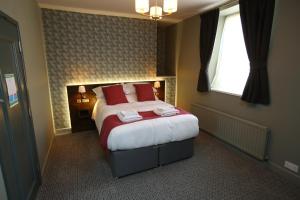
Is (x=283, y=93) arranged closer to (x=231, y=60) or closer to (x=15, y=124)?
(x=231, y=60)

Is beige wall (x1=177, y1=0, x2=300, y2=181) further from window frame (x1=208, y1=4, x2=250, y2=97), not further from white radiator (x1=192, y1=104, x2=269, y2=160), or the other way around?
window frame (x1=208, y1=4, x2=250, y2=97)

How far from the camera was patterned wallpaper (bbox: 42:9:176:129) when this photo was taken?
3398mm

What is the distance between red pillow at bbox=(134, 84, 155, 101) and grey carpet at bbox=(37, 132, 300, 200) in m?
1.41

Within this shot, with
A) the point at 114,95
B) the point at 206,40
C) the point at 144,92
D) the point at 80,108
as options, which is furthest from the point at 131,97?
the point at 206,40

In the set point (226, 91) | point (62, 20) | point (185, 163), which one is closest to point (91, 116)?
point (62, 20)

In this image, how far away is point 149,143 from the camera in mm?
2355

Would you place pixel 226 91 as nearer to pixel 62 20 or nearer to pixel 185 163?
pixel 185 163

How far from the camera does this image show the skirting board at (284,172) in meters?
2.15

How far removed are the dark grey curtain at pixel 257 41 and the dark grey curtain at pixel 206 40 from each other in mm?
618

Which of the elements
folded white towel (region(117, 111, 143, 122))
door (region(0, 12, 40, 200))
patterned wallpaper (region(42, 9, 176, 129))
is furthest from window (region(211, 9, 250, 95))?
door (region(0, 12, 40, 200))

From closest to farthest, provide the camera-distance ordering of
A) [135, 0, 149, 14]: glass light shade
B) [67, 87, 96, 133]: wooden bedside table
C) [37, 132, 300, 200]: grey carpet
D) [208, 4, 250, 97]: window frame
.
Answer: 1. [135, 0, 149, 14]: glass light shade
2. [37, 132, 300, 200]: grey carpet
3. [208, 4, 250, 97]: window frame
4. [67, 87, 96, 133]: wooden bedside table

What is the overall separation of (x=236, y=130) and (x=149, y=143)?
5.09ft

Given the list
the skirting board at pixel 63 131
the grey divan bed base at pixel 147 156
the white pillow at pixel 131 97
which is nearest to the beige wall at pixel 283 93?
the grey divan bed base at pixel 147 156

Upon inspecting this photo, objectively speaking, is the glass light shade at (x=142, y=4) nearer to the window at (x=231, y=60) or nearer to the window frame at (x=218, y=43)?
the window frame at (x=218, y=43)
